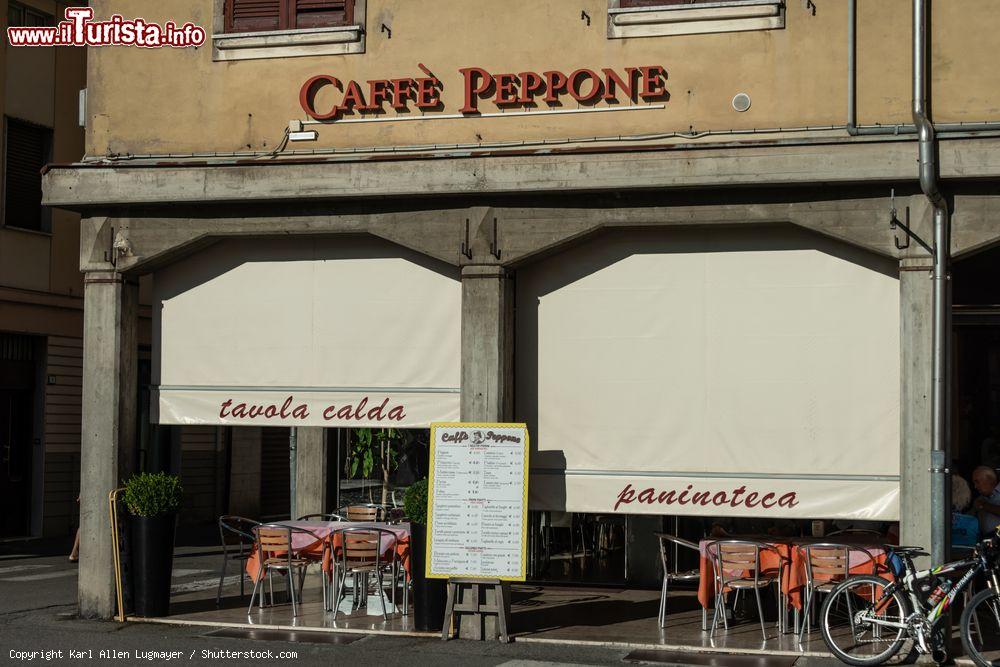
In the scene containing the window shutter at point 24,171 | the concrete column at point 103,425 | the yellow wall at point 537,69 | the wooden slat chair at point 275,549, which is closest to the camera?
the yellow wall at point 537,69

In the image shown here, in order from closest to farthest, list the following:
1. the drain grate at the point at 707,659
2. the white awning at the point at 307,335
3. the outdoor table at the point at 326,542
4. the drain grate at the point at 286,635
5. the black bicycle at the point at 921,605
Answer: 1. the black bicycle at the point at 921,605
2. the drain grate at the point at 707,659
3. the drain grate at the point at 286,635
4. the white awning at the point at 307,335
5. the outdoor table at the point at 326,542

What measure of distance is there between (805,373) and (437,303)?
328 centimetres

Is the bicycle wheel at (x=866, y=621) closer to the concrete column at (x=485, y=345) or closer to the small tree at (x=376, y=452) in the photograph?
the concrete column at (x=485, y=345)

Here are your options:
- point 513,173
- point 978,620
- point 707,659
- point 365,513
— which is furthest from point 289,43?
point 978,620

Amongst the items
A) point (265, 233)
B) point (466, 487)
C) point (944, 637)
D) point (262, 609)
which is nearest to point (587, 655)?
point (466, 487)

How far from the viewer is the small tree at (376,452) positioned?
17.8m

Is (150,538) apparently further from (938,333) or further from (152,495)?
(938,333)

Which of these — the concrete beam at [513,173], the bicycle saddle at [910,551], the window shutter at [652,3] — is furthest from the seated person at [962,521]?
the window shutter at [652,3]

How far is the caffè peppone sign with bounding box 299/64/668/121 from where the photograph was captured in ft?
37.9

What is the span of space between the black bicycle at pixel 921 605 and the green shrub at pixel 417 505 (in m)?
3.44

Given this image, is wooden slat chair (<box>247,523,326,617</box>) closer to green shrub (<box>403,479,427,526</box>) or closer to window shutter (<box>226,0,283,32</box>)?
green shrub (<box>403,479,427,526</box>)

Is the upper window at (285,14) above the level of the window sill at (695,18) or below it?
above

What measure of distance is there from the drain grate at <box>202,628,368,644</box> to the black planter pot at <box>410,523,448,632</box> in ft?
1.74

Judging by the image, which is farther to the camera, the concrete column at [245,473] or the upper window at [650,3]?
the concrete column at [245,473]
